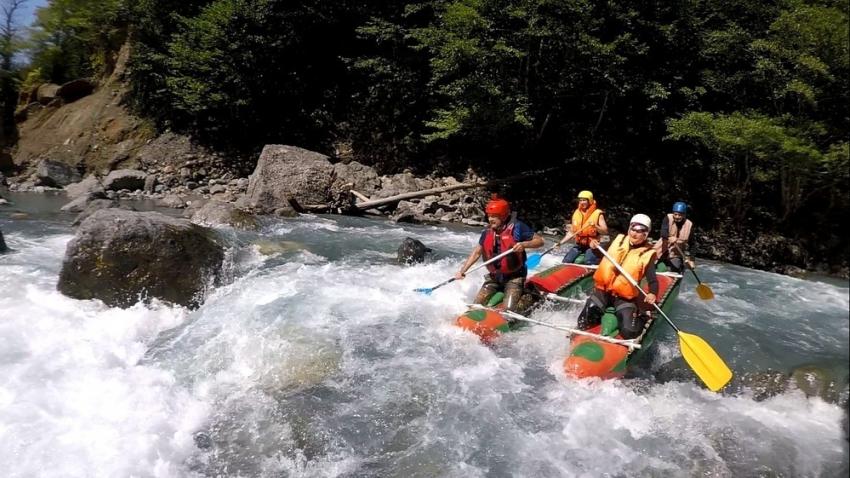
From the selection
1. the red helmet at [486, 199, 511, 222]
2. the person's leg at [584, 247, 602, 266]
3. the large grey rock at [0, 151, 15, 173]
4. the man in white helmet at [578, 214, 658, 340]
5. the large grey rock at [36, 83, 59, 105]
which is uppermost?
the large grey rock at [36, 83, 59, 105]

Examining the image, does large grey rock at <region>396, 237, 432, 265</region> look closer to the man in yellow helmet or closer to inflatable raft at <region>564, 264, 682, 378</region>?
the man in yellow helmet

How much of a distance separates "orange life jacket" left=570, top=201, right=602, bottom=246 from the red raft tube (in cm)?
60

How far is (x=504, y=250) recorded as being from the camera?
237 inches

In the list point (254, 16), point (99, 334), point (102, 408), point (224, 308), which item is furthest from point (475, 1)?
point (102, 408)

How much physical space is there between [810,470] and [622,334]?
5.80 feet

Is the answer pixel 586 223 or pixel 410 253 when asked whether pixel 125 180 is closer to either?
pixel 410 253

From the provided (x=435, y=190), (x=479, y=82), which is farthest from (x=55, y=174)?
(x=479, y=82)

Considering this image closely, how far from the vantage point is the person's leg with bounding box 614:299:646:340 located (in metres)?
5.12

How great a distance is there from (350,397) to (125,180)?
1317 centimetres

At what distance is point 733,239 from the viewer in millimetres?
→ 9422

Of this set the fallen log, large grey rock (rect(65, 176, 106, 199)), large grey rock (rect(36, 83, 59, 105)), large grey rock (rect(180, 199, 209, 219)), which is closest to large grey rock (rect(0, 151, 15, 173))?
large grey rock (rect(36, 83, 59, 105))

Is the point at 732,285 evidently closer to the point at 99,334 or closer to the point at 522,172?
the point at 522,172

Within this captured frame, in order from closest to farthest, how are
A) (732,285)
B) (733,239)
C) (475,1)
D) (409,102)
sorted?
(732,285), (733,239), (475,1), (409,102)

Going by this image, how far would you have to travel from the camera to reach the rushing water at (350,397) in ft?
12.3
